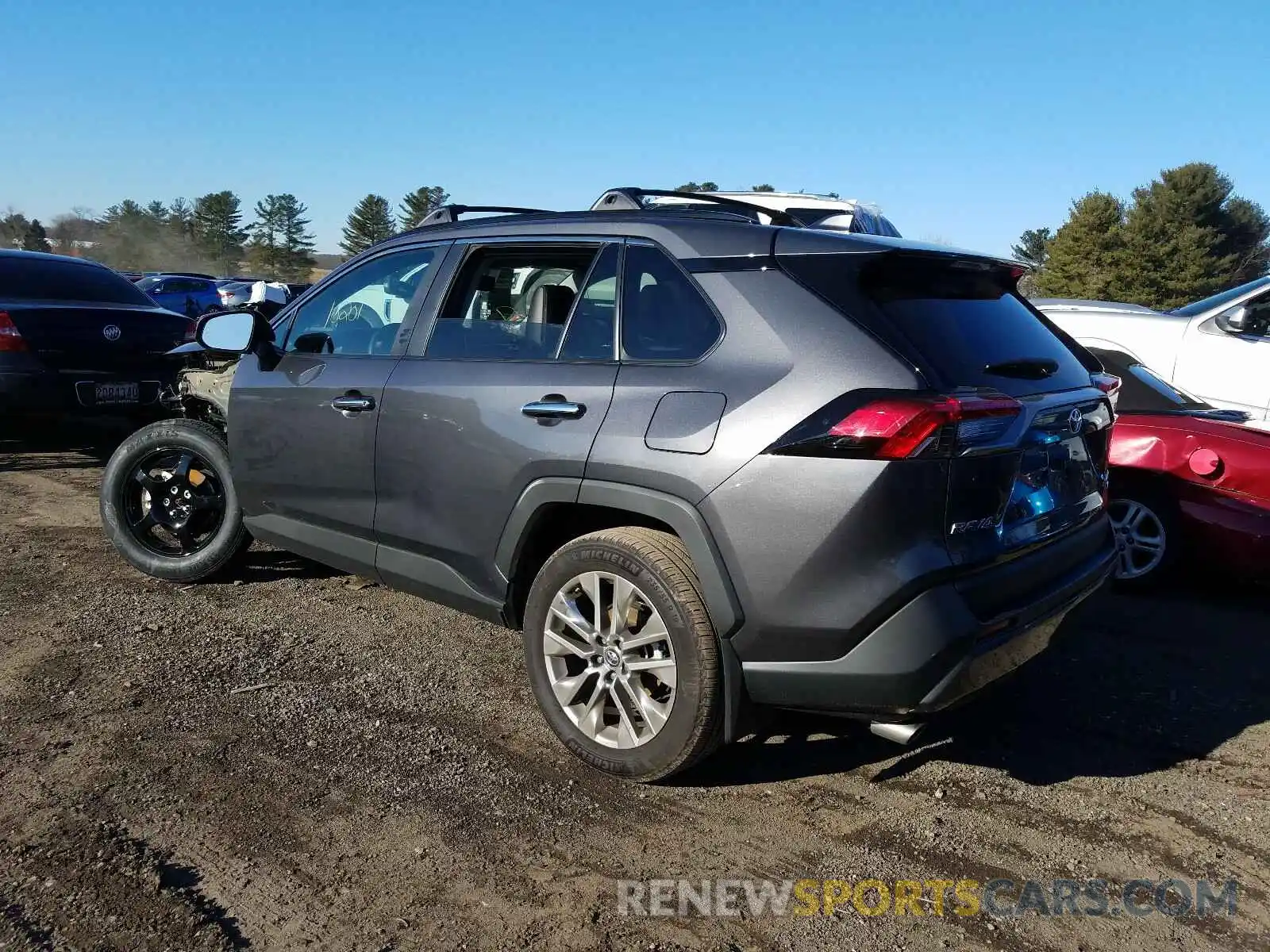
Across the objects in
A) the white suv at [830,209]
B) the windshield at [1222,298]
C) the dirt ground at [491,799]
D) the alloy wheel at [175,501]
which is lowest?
the dirt ground at [491,799]

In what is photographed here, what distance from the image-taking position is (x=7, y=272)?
758cm

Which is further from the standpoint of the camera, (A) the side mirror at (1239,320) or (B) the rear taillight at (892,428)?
(A) the side mirror at (1239,320)

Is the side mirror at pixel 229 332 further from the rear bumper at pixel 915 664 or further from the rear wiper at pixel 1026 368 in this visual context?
the rear wiper at pixel 1026 368

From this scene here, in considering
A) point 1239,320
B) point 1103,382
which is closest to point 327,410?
point 1103,382

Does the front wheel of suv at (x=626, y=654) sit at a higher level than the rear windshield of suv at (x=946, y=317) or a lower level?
lower

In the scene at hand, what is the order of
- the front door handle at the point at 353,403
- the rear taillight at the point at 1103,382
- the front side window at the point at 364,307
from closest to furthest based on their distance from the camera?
the rear taillight at the point at 1103,382 → the front door handle at the point at 353,403 → the front side window at the point at 364,307

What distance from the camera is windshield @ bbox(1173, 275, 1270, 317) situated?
655 cm

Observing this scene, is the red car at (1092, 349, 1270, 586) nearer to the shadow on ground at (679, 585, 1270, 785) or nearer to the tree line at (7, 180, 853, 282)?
the shadow on ground at (679, 585, 1270, 785)

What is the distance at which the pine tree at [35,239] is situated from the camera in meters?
67.2

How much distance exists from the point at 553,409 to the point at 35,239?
79515 mm

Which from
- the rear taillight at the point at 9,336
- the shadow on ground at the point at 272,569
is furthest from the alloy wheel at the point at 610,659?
the rear taillight at the point at 9,336

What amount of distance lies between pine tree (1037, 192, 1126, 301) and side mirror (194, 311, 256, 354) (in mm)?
54425

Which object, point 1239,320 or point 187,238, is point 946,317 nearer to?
point 1239,320

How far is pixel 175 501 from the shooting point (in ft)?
16.4
